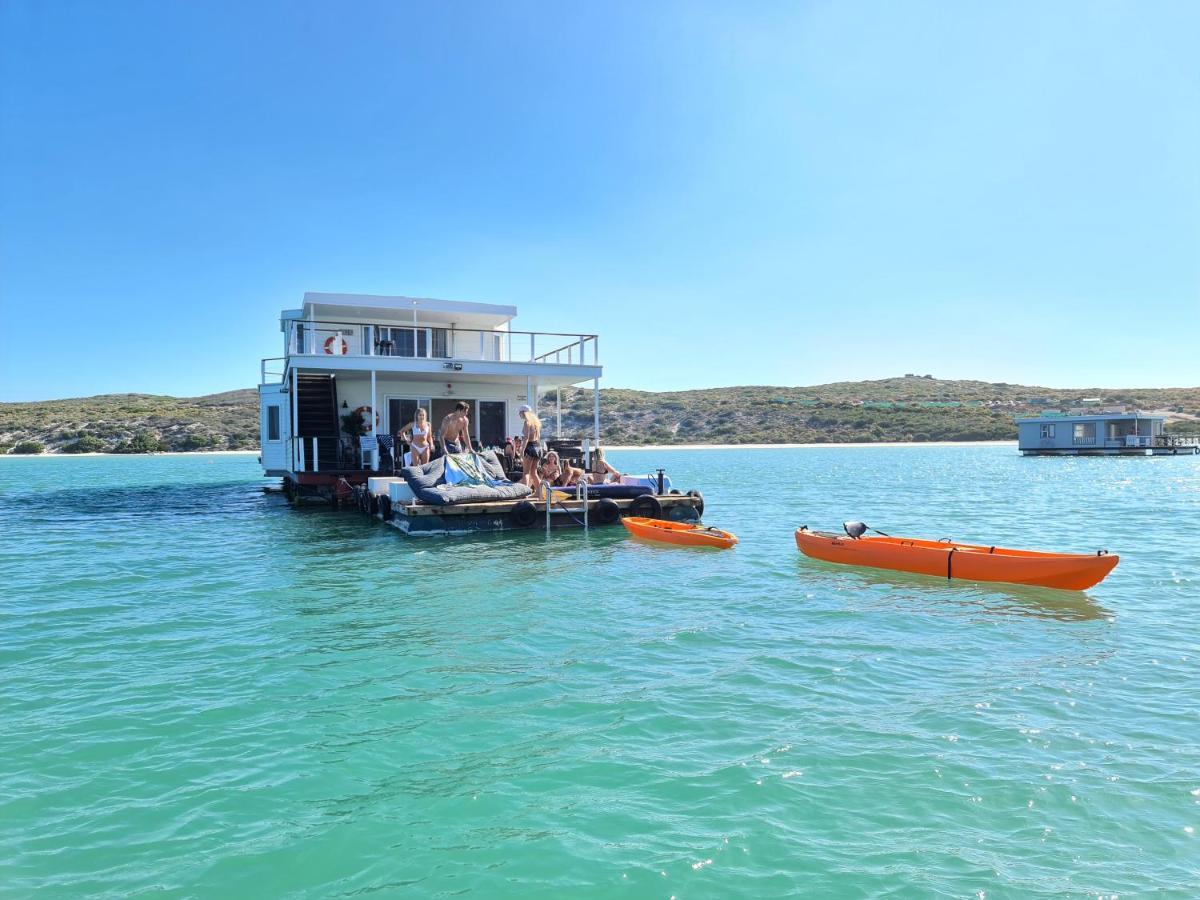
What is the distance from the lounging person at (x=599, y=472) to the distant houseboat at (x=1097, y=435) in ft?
175

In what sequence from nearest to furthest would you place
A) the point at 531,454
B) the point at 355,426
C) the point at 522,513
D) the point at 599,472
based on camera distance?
the point at 522,513 → the point at 531,454 → the point at 599,472 → the point at 355,426

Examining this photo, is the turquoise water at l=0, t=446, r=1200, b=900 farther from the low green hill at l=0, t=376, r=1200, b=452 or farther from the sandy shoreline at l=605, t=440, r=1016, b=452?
the sandy shoreline at l=605, t=440, r=1016, b=452

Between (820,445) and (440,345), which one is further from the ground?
(440,345)

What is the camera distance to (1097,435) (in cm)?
6212

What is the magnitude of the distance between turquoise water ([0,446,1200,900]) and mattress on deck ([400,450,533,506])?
153 inches

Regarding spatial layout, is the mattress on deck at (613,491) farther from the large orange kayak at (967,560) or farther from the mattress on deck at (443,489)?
the large orange kayak at (967,560)

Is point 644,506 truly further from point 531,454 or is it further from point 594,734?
point 594,734

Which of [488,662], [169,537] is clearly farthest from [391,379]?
[488,662]

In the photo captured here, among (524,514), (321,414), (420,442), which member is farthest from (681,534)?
(321,414)

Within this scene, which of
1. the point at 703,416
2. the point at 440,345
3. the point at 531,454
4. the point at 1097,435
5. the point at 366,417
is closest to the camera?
the point at 531,454

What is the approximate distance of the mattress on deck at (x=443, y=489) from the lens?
16.9m

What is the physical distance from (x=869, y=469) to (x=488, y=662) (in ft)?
143

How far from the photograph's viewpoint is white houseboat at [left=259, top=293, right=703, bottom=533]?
21.8 meters

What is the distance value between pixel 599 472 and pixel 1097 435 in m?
57.0
